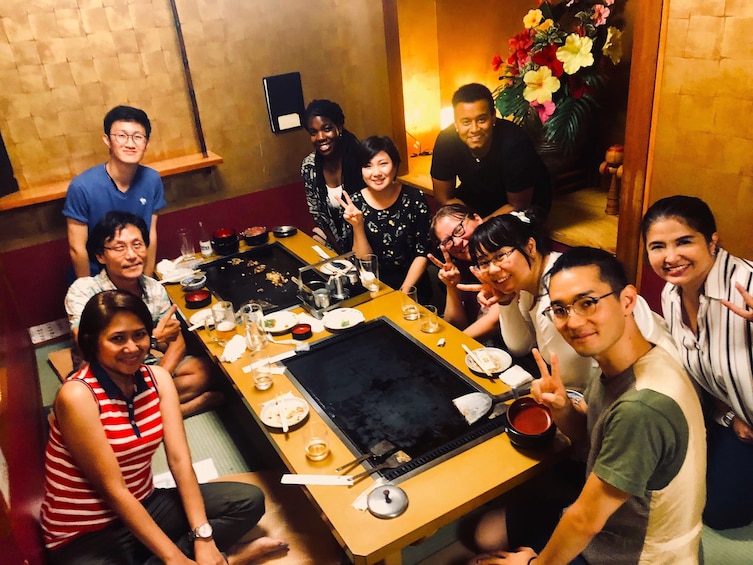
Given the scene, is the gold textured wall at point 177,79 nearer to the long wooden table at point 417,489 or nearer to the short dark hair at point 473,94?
the short dark hair at point 473,94

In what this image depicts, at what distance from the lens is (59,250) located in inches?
163

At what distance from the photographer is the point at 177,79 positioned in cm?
425

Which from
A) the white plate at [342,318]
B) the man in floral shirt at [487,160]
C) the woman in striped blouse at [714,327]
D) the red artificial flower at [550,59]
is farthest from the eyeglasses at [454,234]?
the red artificial flower at [550,59]

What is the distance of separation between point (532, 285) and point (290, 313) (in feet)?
3.76

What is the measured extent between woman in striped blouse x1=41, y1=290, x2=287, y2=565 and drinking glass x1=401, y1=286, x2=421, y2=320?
42.0 inches

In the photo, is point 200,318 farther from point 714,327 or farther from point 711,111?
point 711,111

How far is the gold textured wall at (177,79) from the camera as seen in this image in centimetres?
383

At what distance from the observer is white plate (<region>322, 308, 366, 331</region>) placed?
2.67 meters

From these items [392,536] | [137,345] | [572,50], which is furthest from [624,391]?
[572,50]

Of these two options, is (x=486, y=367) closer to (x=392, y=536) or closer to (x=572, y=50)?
(x=392, y=536)

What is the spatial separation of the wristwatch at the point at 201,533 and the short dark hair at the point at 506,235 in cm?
137

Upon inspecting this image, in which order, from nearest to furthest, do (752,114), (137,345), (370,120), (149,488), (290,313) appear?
(137,345) → (149,488) → (752,114) → (290,313) → (370,120)

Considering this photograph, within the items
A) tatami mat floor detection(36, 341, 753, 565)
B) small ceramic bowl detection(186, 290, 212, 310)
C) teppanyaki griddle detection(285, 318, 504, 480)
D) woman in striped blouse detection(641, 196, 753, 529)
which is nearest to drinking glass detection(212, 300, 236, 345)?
small ceramic bowl detection(186, 290, 212, 310)

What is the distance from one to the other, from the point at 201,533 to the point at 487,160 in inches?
95.6
